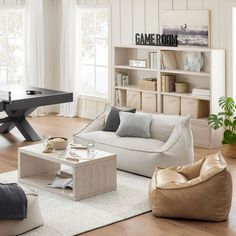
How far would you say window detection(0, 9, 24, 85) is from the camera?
32.2 ft

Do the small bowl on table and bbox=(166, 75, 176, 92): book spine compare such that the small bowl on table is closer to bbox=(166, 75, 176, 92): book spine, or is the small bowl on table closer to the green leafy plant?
the green leafy plant

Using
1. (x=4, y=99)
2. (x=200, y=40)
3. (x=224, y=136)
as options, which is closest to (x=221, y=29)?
(x=200, y=40)

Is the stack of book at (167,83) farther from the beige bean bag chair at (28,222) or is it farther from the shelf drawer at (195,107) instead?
the beige bean bag chair at (28,222)

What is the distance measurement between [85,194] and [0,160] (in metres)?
1.84

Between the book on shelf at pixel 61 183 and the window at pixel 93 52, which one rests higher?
the window at pixel 93 52

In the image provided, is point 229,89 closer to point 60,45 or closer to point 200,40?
point 200,40

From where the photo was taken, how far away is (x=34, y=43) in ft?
32.4

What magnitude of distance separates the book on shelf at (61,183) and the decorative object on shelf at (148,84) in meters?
2.94

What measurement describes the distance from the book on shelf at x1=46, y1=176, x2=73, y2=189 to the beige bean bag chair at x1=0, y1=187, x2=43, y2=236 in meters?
0.85

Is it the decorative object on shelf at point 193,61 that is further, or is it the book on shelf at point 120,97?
the book on shelf at point 120,97

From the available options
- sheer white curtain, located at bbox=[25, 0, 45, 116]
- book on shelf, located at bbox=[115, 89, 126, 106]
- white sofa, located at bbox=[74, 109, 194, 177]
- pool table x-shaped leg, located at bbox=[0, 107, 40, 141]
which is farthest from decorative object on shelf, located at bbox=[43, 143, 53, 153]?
sheer white curtain, located at bbox=[25, 0, 45, 116]

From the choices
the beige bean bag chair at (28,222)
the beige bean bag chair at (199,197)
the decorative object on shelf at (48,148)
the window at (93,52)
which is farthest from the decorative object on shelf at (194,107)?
the beige bean bag chair at (28,222)

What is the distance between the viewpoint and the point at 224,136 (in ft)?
23.8

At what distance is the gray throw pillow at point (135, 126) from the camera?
6.60 metres
